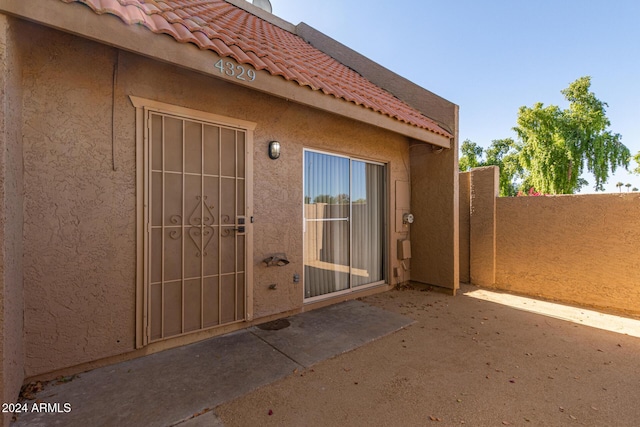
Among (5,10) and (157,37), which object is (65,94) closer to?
(5,10)

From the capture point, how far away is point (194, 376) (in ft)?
9.21

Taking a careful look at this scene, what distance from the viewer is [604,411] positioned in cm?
235

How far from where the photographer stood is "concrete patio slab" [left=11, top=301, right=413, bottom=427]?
7.33 ft

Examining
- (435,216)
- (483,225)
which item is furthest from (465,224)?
(435,216)

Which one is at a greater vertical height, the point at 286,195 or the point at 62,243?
Answer: the point at 286,195

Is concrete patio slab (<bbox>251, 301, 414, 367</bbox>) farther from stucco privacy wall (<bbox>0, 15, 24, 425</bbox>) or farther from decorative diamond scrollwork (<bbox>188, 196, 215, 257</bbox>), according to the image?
stucco privacy wall (<bbox>0, 15, 24, 425</bbox>)

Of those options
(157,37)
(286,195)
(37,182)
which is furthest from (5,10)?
(286,195)

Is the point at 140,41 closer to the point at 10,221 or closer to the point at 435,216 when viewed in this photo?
the point at 10,221

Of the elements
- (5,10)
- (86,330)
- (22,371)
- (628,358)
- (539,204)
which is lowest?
(628,358)

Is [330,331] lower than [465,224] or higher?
lower

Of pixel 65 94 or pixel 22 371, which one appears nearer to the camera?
pixel 22 371

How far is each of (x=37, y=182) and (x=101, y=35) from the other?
1.50 metres

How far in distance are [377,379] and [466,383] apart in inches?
34.2

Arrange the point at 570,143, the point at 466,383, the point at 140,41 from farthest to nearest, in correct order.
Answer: the point at 570,143
the point at 466,383
the point at 140,41
